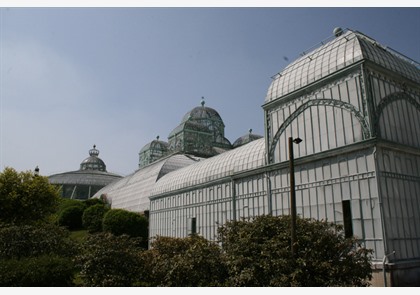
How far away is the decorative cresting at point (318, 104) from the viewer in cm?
2021

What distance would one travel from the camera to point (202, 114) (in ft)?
249

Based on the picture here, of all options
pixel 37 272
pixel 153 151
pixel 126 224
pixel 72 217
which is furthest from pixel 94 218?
pixel 37 272

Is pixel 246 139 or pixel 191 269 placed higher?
pixel 246 139

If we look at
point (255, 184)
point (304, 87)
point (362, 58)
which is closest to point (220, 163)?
point (255, 184)

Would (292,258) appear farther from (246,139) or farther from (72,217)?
(246,139)

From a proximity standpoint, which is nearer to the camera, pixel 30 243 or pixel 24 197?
pixel 30 243

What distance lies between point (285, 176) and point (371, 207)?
6.82m

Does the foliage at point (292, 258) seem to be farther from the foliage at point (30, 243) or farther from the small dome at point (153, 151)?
the small dome at point (153, 151)

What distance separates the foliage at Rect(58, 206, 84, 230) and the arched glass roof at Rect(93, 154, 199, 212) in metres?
7.92

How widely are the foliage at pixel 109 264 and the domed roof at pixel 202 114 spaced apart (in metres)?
55.8

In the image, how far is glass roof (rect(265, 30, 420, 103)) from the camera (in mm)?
21844

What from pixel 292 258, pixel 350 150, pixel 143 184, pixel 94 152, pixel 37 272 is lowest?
pixel 37 272

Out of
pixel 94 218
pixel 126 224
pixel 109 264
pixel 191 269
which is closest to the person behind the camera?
pixel 191 269

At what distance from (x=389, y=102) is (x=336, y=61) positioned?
419 centimetres
